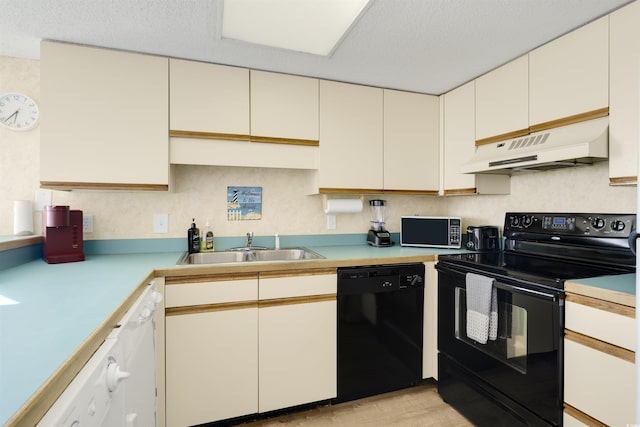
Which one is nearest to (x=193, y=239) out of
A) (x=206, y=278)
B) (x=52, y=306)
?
(x=206, y=278)

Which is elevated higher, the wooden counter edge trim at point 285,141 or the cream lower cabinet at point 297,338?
the wooden counter edge trim at point 285,141

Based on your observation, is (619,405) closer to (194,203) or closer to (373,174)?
(373,174)

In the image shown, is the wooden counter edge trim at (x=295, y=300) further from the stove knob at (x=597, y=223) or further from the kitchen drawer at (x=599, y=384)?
the stove knob at (x=597, y=223)

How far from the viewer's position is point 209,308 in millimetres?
1662

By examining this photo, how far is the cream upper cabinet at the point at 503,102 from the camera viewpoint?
1.83m

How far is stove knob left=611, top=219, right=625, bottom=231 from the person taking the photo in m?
1.61

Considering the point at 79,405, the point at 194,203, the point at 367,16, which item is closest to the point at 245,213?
the point at 194,203

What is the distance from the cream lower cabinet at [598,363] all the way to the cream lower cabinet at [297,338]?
1086 millimetres

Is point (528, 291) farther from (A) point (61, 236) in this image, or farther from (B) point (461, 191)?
(A) point (61, 236)

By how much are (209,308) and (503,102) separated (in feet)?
6.77

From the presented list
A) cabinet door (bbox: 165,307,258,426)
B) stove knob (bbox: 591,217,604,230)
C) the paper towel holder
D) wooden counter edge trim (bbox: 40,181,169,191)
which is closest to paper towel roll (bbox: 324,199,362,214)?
the paper towel holder

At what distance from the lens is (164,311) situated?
1596mm

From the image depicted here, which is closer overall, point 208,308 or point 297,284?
point 208,308

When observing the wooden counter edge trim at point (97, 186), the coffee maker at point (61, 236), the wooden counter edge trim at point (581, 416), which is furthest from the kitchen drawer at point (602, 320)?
the coffee maker at point (61, 236)
